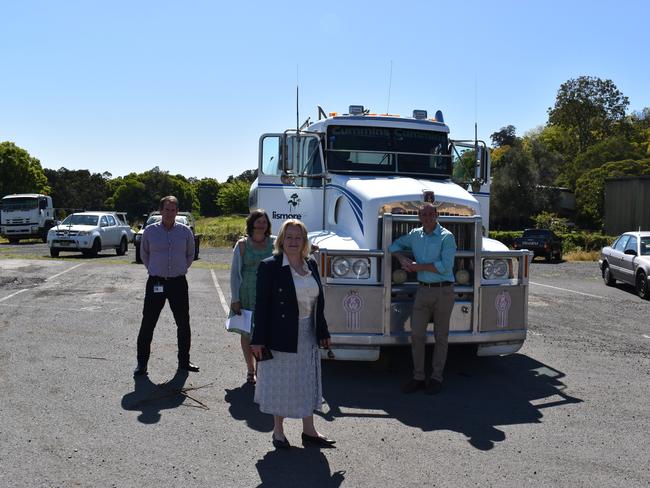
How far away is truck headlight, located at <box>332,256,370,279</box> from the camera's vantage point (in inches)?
272

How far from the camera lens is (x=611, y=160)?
65.7m

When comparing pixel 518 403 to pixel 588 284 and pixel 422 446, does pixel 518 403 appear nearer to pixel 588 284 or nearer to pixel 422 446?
pixel 422 446

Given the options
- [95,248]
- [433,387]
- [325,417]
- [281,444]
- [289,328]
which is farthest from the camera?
[95,248]

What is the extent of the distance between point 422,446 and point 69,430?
109 inches

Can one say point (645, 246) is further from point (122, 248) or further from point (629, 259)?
point (122, 248)

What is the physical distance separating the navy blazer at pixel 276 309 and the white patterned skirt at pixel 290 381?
0.11 meters

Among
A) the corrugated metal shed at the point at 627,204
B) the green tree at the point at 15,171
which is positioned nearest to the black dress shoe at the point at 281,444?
the corrugated metal shed at the point at 627,204

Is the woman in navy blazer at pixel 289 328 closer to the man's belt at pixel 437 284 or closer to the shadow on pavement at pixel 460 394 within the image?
the shadow on pavement at pixel 460 394

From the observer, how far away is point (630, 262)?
1656 cm

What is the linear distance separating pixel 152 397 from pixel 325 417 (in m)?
1.68

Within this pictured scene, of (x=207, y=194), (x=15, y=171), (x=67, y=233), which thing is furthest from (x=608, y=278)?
(x=207, y=194)

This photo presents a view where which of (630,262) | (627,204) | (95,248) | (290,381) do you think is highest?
(627,204)

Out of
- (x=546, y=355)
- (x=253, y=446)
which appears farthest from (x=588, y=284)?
(x=253, y=446)

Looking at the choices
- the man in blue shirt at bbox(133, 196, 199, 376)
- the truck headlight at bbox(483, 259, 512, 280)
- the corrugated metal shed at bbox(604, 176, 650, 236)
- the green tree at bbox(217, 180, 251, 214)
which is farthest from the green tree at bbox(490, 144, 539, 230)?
the man in blue shirt at bbox(133, 196, 199, 376)
